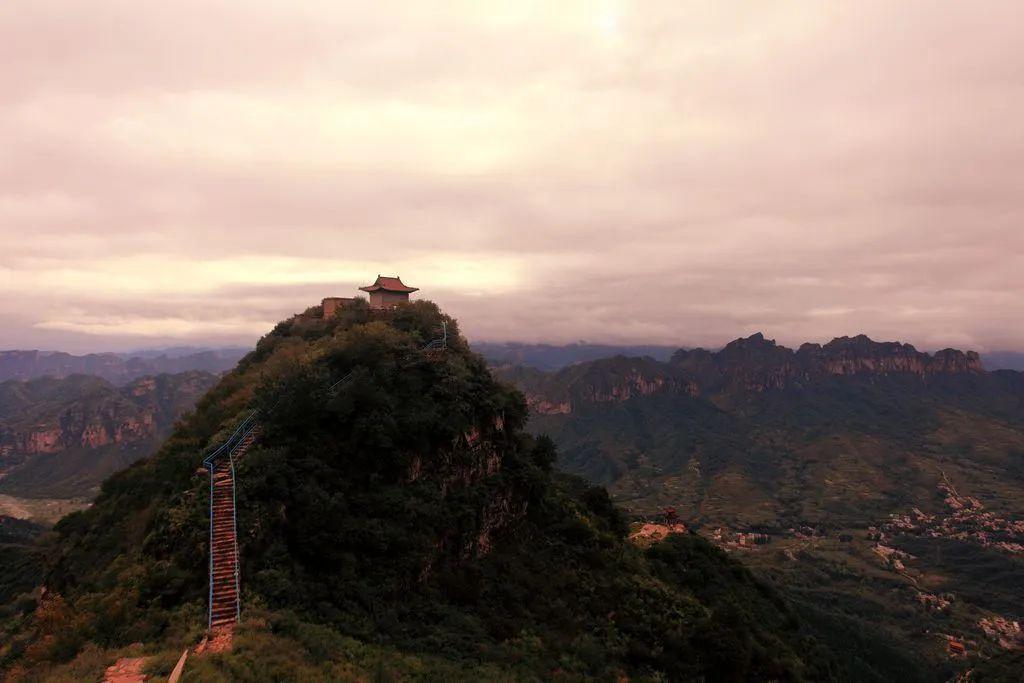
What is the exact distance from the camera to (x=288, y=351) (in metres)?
52.3

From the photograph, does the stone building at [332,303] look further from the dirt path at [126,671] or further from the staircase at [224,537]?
the dirt path at [126,671]

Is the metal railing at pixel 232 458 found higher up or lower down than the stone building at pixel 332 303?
lower down

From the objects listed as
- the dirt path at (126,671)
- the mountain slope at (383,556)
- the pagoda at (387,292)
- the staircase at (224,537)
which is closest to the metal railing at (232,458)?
the staircase at (224,537)

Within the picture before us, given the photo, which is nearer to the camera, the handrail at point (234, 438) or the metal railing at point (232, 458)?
the metal railing at point (232, 458)

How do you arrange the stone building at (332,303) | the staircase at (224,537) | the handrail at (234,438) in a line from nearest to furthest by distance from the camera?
the staircase at (224,537)
the handrail at (234,438)
the stone building at (332,303)

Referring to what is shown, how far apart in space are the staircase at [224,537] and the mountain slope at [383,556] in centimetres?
56

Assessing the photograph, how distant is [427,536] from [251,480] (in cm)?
1117

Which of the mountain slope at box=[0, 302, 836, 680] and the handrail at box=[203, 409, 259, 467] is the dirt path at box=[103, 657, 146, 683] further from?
the handrail at box=[203, 409, 259, 467]

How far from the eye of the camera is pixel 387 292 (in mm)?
67062

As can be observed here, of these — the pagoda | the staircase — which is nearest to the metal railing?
the staircase

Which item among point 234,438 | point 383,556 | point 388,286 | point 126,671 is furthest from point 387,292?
point 126,671

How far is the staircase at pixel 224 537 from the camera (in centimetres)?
2327

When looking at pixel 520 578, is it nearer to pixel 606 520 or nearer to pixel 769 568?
pixel 606 520

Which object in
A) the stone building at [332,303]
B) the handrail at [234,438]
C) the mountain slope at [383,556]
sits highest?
the stone building at [332,303]
